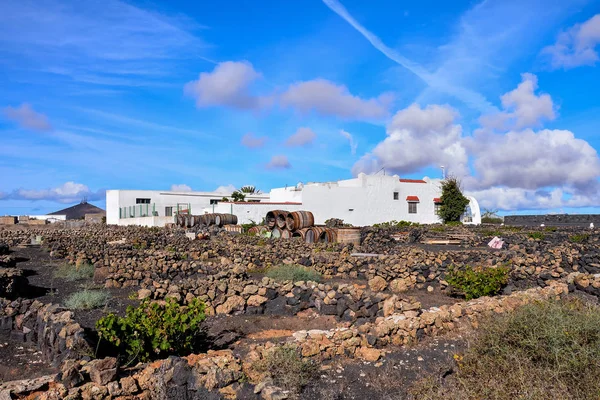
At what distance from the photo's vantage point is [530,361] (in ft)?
16.4

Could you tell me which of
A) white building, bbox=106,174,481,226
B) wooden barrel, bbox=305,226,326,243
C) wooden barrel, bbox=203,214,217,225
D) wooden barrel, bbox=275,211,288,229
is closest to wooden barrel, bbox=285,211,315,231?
wooden barrel, bbox=275,211,288,229

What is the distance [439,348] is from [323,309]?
3166 millimetres

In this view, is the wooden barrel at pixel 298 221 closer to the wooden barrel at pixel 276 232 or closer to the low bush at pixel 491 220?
the wooden barrel at pixel 276 232

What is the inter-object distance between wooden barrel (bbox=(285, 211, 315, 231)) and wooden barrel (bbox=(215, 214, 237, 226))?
10.1m

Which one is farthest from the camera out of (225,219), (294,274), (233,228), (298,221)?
(225,219)

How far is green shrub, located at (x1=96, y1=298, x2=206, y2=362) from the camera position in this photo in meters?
5.79

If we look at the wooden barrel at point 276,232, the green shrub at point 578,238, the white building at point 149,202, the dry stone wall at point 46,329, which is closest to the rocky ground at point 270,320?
the dry stone wall at point 46,329

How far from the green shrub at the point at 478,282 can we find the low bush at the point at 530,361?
4.35m

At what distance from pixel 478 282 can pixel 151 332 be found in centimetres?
716

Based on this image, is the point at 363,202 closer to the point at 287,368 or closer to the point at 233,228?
the point at 233,228

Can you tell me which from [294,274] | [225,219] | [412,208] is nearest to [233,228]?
[225,219]

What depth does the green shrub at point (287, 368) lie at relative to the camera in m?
4.80

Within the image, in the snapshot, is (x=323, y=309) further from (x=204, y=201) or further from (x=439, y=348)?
(x=204, y=201)

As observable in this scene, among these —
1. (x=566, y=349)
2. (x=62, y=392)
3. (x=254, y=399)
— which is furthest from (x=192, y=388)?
(x=566, y=349)
